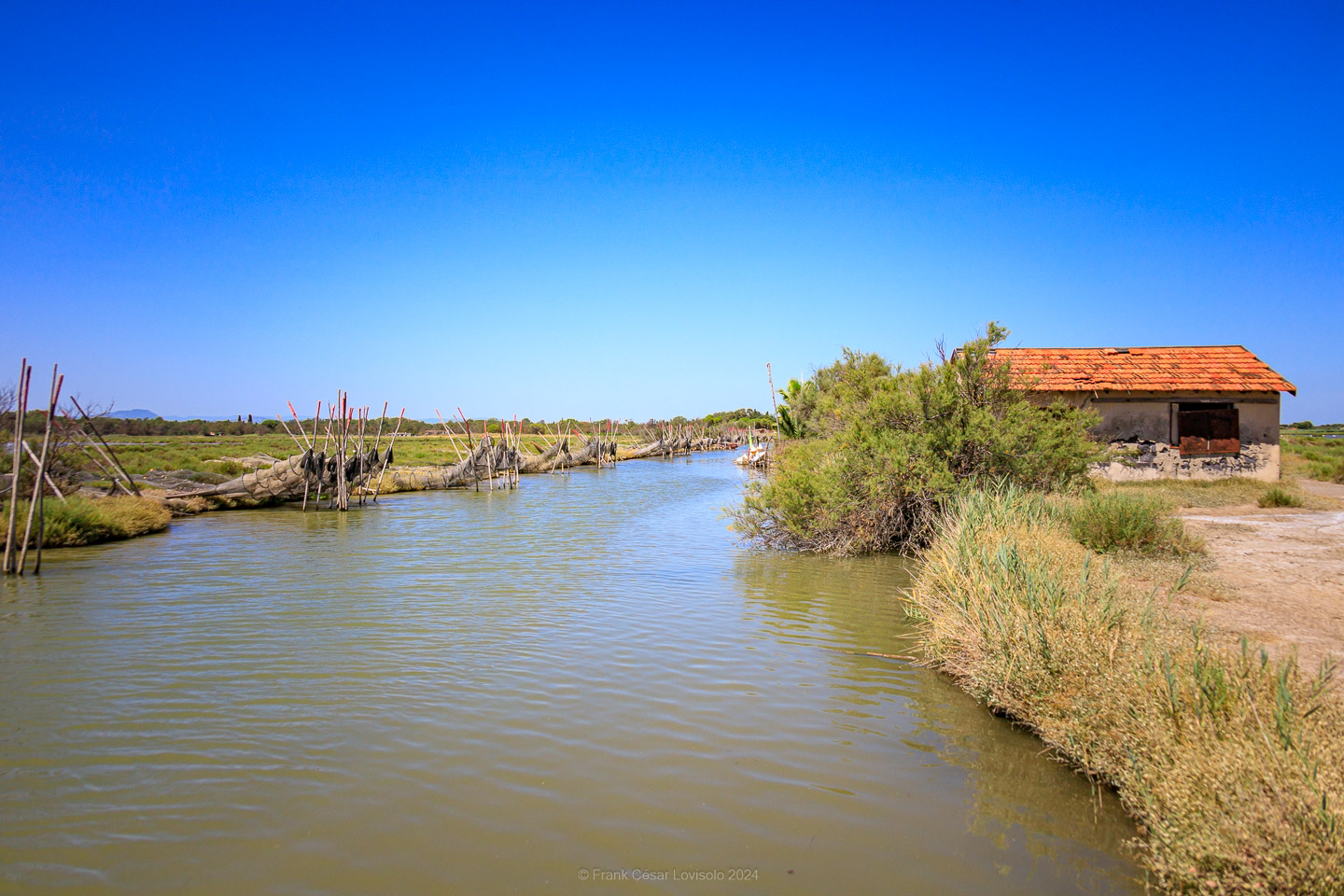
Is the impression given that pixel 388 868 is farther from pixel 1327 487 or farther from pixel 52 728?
pixel 1327 487

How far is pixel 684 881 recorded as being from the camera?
347 cm

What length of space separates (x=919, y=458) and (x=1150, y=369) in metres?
11.2

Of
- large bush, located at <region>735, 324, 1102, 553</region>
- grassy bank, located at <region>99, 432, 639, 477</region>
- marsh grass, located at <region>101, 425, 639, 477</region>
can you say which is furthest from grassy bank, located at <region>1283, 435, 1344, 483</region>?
marsh grass, located at <region>101, 425, 639, 477</region>

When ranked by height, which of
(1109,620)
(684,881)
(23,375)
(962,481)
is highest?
(23,375)

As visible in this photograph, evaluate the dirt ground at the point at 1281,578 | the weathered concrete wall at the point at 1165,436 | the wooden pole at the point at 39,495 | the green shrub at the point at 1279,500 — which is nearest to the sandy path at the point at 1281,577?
the dirt ground at the point at 1281,578

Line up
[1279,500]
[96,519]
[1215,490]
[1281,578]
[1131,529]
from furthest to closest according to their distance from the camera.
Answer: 1. [1215,490]
2. [1279,500]
3. [96,519]
4. [1131,529]
5. [1281,578]

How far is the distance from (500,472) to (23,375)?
1798 cm

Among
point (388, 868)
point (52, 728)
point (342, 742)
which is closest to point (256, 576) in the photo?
Result: point (52, 728)

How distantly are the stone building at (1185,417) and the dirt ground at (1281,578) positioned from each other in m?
4.03

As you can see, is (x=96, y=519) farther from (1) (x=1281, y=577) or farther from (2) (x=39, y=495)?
(1) (x=1281, y=577)

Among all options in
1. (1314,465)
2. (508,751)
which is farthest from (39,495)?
(1314,465)

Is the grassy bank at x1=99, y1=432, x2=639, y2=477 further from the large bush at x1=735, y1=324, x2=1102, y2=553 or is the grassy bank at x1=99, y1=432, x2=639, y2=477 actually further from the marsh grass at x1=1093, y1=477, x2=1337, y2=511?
the marsh grass at x1=1093, y1=477, x2=1337, y2=511

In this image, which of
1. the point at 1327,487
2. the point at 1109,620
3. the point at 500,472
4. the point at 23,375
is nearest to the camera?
the point at 1109,620

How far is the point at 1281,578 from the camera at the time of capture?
773 centimetres
